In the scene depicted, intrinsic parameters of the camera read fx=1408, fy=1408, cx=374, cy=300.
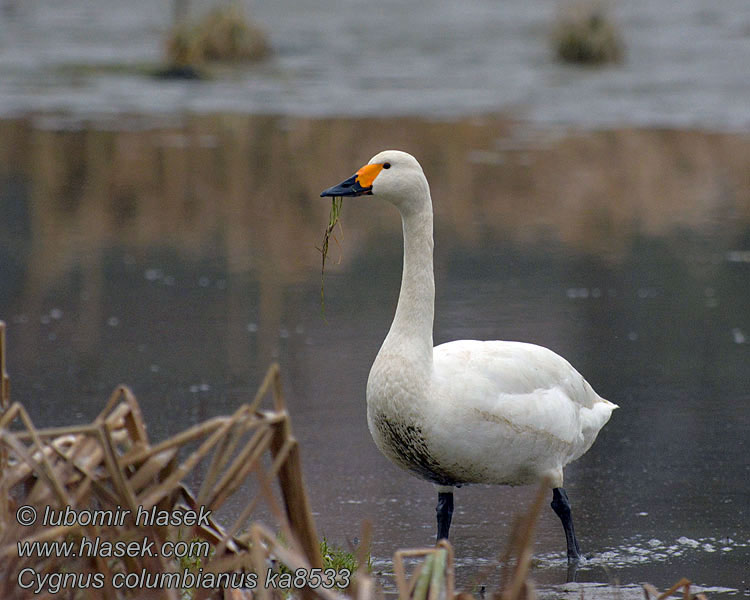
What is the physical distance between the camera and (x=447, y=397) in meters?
→ 5.61

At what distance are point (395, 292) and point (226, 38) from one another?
19.0 m

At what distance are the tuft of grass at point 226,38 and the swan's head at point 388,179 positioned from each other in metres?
23.4

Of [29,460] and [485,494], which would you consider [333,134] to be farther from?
[29,460]

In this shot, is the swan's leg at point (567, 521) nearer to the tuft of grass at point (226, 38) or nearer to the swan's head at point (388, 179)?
the swan's head at point (388, 179)

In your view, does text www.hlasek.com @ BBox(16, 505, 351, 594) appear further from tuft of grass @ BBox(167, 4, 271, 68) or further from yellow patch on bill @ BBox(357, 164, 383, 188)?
tuft of grass @ BBox(167, 4, 271, 68)

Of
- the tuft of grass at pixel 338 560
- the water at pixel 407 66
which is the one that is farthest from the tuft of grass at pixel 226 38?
the tuft of grass at pixel 338 560

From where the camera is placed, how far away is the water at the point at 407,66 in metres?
23.0

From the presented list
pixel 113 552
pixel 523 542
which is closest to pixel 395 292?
pixel 113 552

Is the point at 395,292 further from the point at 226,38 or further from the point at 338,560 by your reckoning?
the point at 226,38

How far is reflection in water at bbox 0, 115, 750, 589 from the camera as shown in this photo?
6.93 meters

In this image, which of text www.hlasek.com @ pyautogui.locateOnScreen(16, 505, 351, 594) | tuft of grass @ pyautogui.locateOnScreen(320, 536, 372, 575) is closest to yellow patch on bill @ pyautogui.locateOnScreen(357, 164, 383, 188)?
tuft of grass @ pyautogui.locateOnScreen(320, 536, 372, 575)

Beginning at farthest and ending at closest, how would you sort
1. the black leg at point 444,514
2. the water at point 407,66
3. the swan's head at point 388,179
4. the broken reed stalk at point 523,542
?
the water at point 407,66, the black leg at point 444,514, the swan's head at point 388,179, the broken reed stalk at point 523,542

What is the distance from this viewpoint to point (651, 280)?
39.5 ft

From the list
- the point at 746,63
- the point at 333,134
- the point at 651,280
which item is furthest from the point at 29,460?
the point at 746,63
